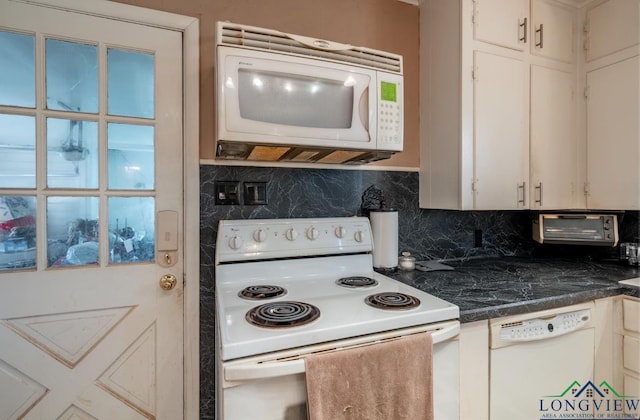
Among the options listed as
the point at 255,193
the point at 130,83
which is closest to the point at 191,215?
the point at 255,193

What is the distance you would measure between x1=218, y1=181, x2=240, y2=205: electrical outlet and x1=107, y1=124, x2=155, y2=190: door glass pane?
0.93ft

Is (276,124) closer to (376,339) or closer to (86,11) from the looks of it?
(376,339)

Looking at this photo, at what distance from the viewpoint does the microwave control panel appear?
4.15 feet

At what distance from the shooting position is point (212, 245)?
1437 mm

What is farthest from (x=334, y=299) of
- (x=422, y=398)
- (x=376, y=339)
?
(x=422, y=398)

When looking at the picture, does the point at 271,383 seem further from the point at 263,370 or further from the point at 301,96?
the point at 301,96

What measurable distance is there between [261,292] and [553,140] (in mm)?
1844

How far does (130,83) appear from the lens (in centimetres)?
135

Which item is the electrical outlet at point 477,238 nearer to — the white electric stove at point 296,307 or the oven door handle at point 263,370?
the white electric stove at point 296,307

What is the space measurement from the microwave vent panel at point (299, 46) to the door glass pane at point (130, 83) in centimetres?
49

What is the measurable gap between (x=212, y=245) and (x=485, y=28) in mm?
1761

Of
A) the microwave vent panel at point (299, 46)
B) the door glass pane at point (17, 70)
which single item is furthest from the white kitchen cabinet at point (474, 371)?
the door glass pane at point (17, 70)

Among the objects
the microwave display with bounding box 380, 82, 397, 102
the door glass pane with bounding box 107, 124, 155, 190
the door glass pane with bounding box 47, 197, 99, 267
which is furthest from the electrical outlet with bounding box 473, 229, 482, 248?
the door glass pane with bounding box 47, 197, 99, 267

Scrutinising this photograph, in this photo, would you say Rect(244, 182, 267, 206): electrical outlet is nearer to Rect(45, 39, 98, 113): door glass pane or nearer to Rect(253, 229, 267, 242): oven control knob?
Rect(253, 229, 267, 242): oven control knob
